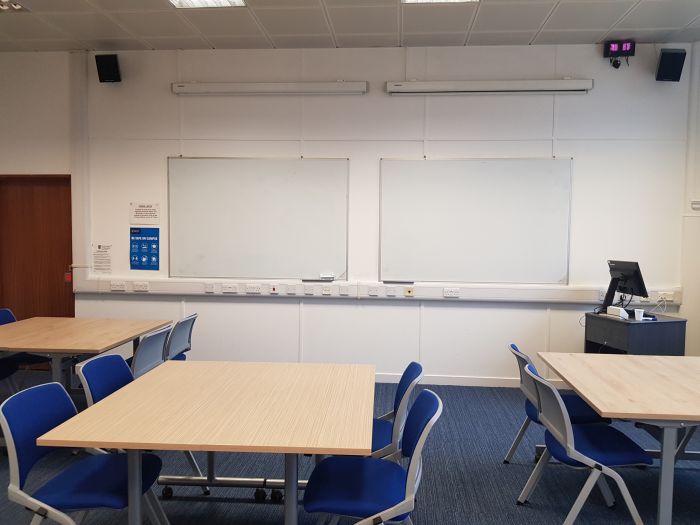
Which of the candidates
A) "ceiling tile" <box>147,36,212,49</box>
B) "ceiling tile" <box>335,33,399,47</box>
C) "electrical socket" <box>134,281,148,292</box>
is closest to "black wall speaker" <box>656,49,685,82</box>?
"ceiling tile" <box>335,33,399,47</box>

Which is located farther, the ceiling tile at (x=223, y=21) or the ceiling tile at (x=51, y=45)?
the ceiling tile at (x=51, y=45)

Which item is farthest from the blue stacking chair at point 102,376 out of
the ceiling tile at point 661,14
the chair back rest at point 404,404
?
the ceiling tile at point 661,14

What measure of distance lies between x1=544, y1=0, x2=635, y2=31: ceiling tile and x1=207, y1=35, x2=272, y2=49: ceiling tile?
2678mm

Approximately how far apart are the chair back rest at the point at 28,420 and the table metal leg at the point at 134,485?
16.3 inches

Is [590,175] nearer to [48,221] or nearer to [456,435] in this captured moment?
[456,435]

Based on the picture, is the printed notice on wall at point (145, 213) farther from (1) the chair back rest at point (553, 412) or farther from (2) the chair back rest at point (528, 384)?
(1) the chair back rest at point (553, 412)

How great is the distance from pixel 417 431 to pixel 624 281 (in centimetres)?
297

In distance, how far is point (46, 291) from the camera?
486 cm

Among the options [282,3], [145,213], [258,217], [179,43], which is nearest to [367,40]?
[282,3]

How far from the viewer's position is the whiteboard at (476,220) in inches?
170

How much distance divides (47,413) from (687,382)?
3.20 meters

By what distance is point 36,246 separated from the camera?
4.84 meters

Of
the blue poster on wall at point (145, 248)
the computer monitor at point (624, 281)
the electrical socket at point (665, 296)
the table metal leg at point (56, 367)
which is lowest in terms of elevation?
the table metal leg at point (56, 367)

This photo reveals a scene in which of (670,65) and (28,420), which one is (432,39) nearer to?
(670,65)
